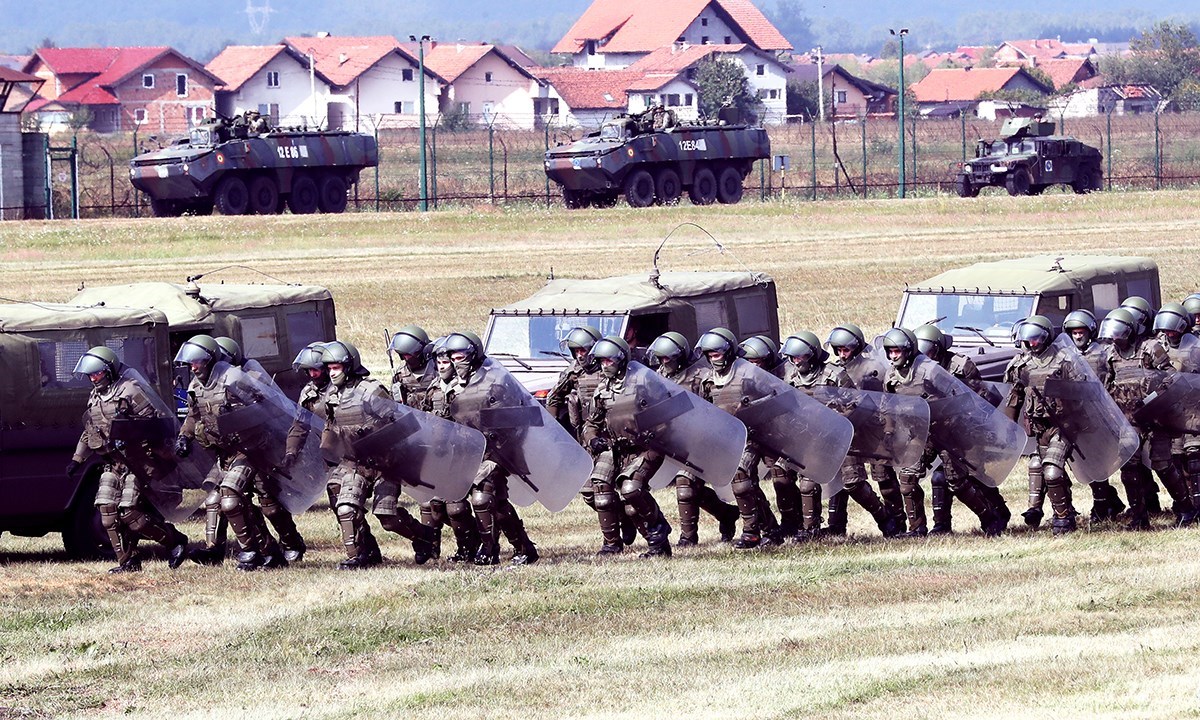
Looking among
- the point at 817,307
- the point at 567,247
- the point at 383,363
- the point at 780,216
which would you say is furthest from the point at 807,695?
the point at 780,216

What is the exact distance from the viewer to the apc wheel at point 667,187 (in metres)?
45.8

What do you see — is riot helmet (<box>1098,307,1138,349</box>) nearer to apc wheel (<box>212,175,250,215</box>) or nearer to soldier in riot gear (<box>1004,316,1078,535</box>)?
soldier in riot gear (<box>1004,316,1078,535</box>)

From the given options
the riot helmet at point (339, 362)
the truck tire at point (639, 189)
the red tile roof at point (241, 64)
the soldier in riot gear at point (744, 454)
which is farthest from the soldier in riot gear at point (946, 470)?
the red tile roof at point (241, 64)

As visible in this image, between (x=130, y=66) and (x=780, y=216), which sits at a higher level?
(x=130, y=66)

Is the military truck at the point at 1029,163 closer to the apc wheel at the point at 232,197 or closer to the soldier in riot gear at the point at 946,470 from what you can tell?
the apc wheel at the point at 232,197

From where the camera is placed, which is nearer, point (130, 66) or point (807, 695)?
point (807, 695)

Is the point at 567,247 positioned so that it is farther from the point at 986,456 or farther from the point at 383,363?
the point at 986,456

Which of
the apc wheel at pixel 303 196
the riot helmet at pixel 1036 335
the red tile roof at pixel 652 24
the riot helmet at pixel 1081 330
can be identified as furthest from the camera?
the red tile roof at pixel 652 24

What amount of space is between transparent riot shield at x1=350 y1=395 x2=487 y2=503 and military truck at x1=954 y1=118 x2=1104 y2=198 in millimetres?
37206

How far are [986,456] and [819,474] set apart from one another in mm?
1198

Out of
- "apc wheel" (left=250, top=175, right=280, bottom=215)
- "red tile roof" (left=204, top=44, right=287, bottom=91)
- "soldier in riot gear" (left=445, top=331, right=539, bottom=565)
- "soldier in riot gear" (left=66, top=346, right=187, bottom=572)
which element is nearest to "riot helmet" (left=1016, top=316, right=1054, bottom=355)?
"soldier in riot gear" (left=445, top=331, right=539, bottom=565)

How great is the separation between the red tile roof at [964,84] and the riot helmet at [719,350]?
94.3 metres

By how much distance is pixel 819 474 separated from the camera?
14016mm

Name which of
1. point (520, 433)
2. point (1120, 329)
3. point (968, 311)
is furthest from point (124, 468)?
point (968, 311)
